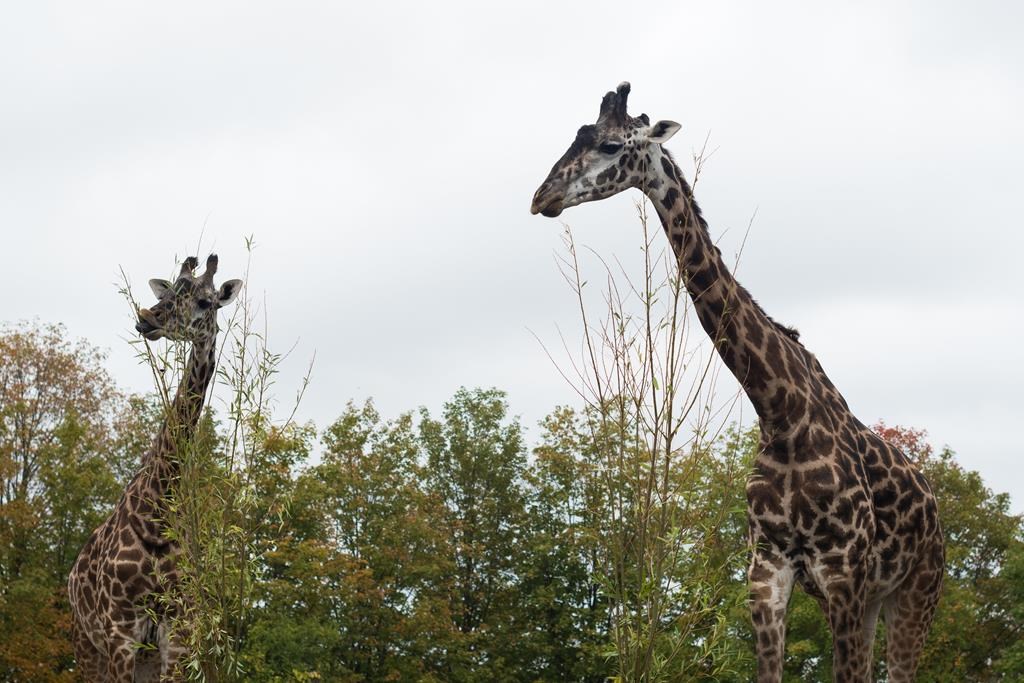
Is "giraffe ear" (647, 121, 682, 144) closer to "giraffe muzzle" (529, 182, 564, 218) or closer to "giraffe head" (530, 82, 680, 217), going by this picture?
"giraffe head" (530, 82, 680, 217)

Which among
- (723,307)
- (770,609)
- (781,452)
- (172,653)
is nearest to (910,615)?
(770,609)

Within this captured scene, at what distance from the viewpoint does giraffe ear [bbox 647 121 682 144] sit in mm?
9867

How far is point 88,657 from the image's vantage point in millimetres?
12328

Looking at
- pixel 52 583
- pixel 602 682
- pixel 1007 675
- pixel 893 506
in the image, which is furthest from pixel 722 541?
pixel 893 506

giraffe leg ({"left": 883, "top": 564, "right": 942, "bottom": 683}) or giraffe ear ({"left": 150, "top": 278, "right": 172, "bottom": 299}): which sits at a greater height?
giraffe ear ({"left": 150, "top": 278, "right": 172, "bottom": 299})

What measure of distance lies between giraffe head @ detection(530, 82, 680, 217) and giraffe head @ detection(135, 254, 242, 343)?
385 centimetres

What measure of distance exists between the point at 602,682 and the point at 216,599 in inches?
1151

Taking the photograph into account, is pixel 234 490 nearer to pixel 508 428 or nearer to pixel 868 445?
pixel 868 445

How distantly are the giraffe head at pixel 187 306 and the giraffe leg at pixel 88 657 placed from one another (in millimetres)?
3147

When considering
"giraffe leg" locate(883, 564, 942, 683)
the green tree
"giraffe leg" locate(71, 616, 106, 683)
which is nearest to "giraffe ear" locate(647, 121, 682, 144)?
"giraffe leg" locate(883, 564, 942, 683)

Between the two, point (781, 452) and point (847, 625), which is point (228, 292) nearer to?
point (781, 452)

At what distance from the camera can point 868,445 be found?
10.4 metres

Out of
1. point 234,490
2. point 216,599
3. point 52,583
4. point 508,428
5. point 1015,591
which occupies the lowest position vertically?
point 216,599

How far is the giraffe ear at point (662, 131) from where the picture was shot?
987 centimetres
